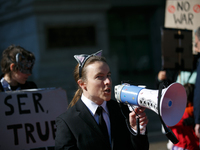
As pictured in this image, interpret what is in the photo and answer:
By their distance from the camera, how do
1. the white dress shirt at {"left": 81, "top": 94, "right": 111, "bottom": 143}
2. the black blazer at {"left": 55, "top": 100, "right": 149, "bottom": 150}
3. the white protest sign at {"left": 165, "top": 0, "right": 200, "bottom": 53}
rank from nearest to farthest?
1. the black blazer at {"left": 55, "top": 100, "right": 149, "bottom": 150}
2. the white dress shirt at {"left": 81, "top": 94, "right": 111, "bottom": 143}
3. the white protest sign at {"left": 165, "top": 0, "right": 200, "bottom": 53}

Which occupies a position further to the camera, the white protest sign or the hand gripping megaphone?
the white protest sign

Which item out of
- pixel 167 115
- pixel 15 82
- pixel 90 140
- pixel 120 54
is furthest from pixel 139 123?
pixel 120 54

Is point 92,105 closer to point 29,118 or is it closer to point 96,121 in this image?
point 96,121

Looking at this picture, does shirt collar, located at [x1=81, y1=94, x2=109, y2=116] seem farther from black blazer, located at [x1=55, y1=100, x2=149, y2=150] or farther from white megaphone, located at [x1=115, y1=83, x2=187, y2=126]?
white megaphone, located at [x1=115, y1=83, x2=187, y2=126]

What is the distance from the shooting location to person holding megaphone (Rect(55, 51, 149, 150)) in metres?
1.95

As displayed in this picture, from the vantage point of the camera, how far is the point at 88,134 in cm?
196

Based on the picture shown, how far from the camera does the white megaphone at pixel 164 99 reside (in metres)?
1.81

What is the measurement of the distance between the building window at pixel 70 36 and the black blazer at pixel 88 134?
391 inches

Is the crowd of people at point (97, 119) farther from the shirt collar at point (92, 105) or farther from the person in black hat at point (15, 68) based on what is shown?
the person in black hat at point (15, 68)

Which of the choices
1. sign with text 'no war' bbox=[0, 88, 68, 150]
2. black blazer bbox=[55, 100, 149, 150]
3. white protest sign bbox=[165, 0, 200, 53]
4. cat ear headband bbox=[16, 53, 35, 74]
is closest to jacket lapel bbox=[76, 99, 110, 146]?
black blazer bbox=[55, 100, 149, 150]

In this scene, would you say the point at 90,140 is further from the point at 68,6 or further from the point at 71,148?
the point at 68,6

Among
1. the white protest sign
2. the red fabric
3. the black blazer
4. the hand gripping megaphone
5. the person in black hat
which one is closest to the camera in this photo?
the hand gripping megaphone

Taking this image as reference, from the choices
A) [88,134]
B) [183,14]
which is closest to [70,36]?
[183,14]

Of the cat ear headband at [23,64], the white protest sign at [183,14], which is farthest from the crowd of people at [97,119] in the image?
the white protest sign at [183,14]
